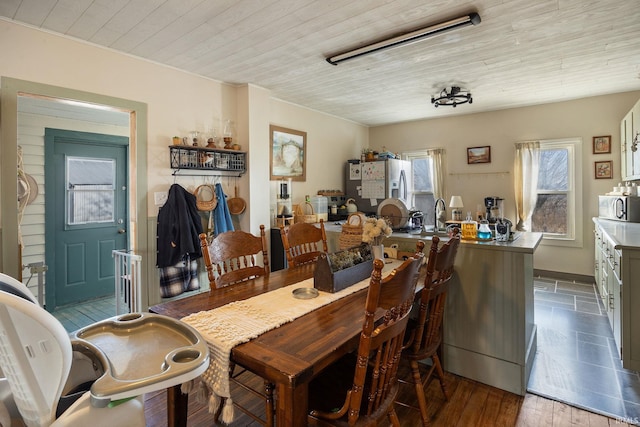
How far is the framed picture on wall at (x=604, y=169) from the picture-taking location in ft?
13.8

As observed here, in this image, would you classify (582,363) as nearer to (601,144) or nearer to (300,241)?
(300,241)

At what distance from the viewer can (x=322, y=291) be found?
5.74 feet

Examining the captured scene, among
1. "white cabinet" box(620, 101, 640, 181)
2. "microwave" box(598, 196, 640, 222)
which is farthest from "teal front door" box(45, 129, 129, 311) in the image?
"microwave" box(598, 196, 640, 222)

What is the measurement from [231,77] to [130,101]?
3.33 ft

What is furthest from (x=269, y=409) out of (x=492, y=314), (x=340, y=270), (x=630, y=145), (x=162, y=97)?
(x=630, y=145)

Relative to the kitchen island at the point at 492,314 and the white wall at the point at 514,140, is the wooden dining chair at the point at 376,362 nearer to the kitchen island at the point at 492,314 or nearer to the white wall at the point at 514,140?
the kitchen island at the point at 492,314

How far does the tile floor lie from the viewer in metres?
2.04

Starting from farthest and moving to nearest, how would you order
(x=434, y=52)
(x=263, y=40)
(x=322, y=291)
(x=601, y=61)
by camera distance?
1. (x=601, y=61)
2. (x=434, y=52)
3. (x=263, y=40)
4. (x=322, y=291)

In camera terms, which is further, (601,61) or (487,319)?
(601,61)

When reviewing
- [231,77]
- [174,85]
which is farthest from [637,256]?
[174,85]

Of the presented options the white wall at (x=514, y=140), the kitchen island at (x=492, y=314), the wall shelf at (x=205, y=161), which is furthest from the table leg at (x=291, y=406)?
the white wall at (x=514, y=140)

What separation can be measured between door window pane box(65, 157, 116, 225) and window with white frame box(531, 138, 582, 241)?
5.87m

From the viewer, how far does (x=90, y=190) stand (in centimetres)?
418

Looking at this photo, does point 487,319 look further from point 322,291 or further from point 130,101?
point 130,101
